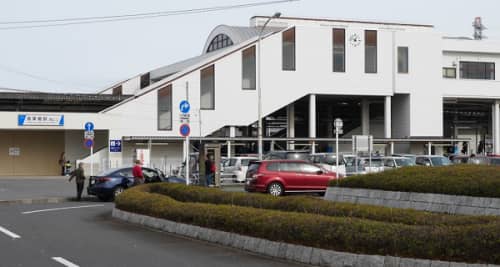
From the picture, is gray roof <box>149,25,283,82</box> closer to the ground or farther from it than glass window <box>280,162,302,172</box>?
farther from it

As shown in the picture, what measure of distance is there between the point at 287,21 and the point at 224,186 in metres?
25.6

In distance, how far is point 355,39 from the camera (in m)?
55.9

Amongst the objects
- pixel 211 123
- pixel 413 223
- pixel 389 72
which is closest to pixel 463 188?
pixel 413 223

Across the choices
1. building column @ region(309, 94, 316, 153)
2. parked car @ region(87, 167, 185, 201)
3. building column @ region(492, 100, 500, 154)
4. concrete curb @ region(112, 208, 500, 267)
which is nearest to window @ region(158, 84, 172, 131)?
building column @ region(309, 94, 316, 153)

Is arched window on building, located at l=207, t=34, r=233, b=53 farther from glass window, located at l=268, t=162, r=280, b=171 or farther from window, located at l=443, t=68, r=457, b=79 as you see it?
glass window, located at l=268, t=162, r=280, b=171

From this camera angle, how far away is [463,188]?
16281mm

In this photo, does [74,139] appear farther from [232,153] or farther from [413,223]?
[413,223]

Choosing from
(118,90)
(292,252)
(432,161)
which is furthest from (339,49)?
(292,252)

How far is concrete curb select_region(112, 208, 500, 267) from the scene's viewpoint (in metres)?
10.1

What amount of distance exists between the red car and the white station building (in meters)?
20.8

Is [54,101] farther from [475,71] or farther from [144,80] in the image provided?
[475,71]

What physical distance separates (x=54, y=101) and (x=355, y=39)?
2412 centimetres

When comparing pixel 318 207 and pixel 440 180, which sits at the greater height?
pixel 440 180

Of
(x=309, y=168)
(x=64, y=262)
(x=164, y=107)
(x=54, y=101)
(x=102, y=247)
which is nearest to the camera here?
(x=64, y=262)
